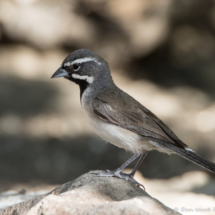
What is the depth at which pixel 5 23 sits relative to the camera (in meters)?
12.4

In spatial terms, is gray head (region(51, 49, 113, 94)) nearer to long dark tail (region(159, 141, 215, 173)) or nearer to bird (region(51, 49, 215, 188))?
bird (region(51, 49, 215, 188))

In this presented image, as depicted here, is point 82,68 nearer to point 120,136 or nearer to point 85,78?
point 85,78

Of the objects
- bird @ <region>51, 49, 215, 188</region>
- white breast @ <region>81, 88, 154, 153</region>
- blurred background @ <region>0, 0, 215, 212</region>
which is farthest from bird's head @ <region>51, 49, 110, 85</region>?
blurred background @ <region>0, 0, 215, 212</region>

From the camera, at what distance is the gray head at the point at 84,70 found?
19.1 feet

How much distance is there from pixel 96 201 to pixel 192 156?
1.75 meters

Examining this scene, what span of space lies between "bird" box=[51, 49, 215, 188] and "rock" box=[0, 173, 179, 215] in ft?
1.14

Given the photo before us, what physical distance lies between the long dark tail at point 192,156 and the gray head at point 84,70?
158 centimetres

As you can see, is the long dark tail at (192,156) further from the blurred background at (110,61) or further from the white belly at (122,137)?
the blurred background at (110,61)

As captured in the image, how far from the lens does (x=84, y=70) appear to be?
590cm

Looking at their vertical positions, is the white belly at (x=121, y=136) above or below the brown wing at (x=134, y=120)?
below

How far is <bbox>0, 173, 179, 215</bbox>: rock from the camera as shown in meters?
A: 3.71

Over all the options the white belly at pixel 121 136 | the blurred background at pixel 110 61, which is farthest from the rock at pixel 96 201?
the blurred background at pixel 110 61

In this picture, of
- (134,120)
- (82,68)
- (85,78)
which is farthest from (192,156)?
(82,68)

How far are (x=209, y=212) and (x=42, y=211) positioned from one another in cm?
527
